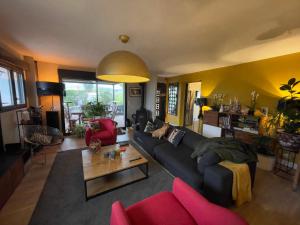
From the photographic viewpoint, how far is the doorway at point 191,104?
612 cm

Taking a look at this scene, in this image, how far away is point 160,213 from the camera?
1.22 meters

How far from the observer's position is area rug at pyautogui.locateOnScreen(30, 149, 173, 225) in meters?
1.59

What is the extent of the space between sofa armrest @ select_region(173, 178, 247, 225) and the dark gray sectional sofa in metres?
0.59

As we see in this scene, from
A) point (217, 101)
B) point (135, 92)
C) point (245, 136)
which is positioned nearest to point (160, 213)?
point (245, 136)

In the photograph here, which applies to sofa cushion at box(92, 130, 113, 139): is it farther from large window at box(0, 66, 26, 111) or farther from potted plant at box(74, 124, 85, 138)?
large window at box(0, 66, 26, 111)

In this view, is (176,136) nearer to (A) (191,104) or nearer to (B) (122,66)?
(B) (122,66)

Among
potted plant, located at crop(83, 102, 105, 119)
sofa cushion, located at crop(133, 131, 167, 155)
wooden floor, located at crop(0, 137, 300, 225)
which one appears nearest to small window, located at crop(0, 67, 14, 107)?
wooden floor, located at crop(0, 137, 300, 225)

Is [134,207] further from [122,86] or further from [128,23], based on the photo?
[122,86]

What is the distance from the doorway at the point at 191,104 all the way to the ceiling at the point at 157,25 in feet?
10.8

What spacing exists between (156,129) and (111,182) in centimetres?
177

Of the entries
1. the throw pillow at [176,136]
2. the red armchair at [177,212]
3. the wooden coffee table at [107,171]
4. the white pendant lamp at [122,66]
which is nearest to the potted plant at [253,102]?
the throw pillow at [176,136]

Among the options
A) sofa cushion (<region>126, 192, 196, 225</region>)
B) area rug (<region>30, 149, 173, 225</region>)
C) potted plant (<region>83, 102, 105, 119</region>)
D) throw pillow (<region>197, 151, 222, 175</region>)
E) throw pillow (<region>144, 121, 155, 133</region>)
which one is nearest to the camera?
sofa cushion (<region>126, 192, 196, 225</region>)

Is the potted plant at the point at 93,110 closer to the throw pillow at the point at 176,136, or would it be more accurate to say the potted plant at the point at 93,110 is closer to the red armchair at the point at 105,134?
the red armchair at the point at 105,134

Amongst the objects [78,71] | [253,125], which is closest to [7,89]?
[78,71]
